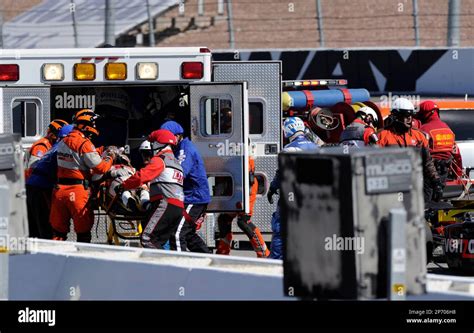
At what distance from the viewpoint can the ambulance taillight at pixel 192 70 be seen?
1352 centimetres

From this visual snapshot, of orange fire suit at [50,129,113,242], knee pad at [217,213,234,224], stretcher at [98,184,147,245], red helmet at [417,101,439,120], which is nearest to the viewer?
orange fire suit at [50,129,113,242]

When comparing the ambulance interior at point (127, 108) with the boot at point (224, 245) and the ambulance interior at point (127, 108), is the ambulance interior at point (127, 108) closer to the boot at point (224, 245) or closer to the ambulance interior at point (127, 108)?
the ambulance interior at point (127, 108)

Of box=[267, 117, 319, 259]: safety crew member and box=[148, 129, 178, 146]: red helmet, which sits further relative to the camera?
box=[267, 117, 319, 259]: safety crew member

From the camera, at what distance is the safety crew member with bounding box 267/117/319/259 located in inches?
459

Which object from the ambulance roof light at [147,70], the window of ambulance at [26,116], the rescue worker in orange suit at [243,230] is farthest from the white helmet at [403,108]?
the window of ambulance at [26,116]

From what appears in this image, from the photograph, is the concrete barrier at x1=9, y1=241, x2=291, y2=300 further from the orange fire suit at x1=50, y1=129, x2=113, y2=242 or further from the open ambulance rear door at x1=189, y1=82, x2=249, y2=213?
the open ambulance rear door at x1=189, y1=82, x2=249, y2=213

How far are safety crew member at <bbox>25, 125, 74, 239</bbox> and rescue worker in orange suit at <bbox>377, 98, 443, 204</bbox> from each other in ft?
10.9

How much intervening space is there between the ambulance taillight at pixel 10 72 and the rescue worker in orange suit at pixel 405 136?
415 cm

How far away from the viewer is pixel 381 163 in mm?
6363

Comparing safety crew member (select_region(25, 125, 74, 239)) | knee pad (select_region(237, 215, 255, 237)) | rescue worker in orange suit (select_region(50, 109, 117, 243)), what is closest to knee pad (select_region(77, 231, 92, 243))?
rescue worker in orange suit (select_region(50, 109, 117, 243))

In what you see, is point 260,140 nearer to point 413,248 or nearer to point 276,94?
point 276,94

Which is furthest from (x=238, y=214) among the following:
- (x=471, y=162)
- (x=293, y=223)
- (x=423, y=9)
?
(x=423, y=9)

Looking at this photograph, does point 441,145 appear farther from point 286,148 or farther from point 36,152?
point 36,152

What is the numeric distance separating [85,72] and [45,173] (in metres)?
1.28
